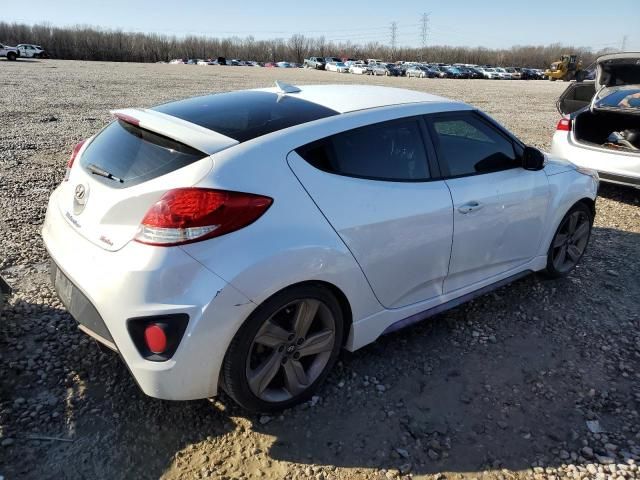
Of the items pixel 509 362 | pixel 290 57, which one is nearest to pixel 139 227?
pixel 509 362

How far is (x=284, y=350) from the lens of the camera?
262 cm

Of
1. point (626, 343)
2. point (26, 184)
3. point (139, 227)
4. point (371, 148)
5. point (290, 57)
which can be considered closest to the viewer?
point (139, 227)

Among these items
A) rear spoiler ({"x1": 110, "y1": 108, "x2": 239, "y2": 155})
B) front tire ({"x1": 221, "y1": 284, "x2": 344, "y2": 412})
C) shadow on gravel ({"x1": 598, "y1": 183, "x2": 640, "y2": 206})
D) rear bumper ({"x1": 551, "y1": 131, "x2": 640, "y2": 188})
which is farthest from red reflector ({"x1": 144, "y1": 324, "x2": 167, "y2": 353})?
shadow on gravel ({"x1": 598, "y1": 183, "x2": 640, "y2": 206})

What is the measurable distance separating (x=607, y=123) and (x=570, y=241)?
4324 millimetres

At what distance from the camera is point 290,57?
344 feet

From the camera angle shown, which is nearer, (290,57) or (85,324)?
(85,324)

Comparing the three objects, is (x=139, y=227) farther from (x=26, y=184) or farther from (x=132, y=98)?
(x=132, y=98)

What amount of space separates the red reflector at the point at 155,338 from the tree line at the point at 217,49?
84017 mm

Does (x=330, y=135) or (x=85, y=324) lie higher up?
(x=330, y=135)

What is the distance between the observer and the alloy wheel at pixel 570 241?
4276 millimetres

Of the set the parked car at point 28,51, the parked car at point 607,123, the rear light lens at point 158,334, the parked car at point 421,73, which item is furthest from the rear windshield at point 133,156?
the parked car at point 28,51

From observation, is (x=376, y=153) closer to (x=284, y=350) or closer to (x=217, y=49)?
(x=284, y=350)

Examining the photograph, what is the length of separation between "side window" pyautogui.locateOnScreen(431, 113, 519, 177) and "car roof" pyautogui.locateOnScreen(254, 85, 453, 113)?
21cm

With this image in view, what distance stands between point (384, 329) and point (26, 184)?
5546 mm
